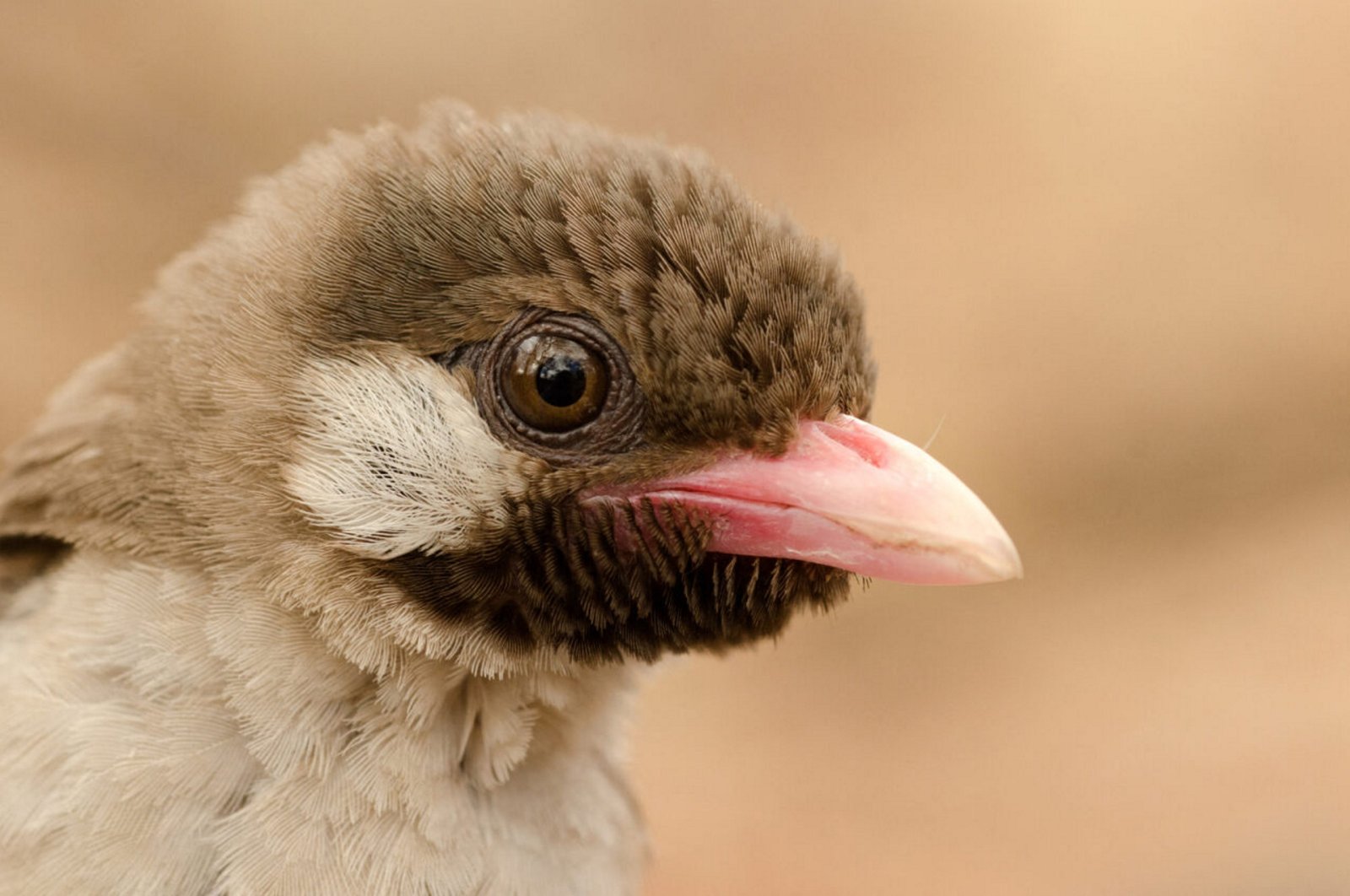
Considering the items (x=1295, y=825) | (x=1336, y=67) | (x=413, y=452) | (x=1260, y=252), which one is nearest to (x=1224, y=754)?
(x=1295, y=825)

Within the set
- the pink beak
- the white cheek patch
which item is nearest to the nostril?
the pink beak

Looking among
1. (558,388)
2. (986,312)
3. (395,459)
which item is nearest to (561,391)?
(558,388)

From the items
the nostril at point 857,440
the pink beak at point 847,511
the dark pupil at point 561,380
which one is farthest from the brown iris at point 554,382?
the nostril at point 857,440

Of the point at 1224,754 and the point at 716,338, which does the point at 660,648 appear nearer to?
the point at 716,338

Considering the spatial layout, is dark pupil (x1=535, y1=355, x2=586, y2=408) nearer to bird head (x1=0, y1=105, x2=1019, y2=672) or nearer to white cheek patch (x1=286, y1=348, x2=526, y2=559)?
bird head (x1=0, y1=105, x2=1019, y2=672)

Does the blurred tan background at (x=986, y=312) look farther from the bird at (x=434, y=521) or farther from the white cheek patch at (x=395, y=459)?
the white cheek patch at (x=395, y=459)
